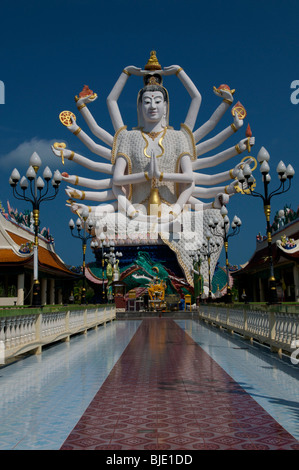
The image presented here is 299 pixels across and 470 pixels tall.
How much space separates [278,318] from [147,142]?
115 feet

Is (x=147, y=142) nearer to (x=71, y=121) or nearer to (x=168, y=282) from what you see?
(x=71, y=121)

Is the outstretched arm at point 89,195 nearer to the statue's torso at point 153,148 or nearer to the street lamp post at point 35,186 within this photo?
the statue's torso at point 153,148

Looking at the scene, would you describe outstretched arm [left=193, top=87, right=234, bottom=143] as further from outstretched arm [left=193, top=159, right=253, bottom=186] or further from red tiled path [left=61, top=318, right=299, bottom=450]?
red tiled path [left=61, top=318, right=299, bottom=450]

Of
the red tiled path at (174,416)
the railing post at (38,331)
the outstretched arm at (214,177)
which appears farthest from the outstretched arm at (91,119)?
the red tiled path at (174,416)

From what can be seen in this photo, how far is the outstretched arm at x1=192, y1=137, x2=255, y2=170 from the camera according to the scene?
4359 cm

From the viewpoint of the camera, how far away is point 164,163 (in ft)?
147

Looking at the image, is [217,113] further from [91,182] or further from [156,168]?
[91,182]

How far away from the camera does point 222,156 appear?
44.8 meters

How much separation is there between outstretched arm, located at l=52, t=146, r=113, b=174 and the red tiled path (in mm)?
38086

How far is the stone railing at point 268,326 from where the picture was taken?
923 cm

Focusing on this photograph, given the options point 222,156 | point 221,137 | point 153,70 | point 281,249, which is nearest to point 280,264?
point 281,249

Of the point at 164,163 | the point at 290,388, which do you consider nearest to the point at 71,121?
the point at 164,163

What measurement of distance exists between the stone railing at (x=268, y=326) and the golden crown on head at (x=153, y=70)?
32074mm
